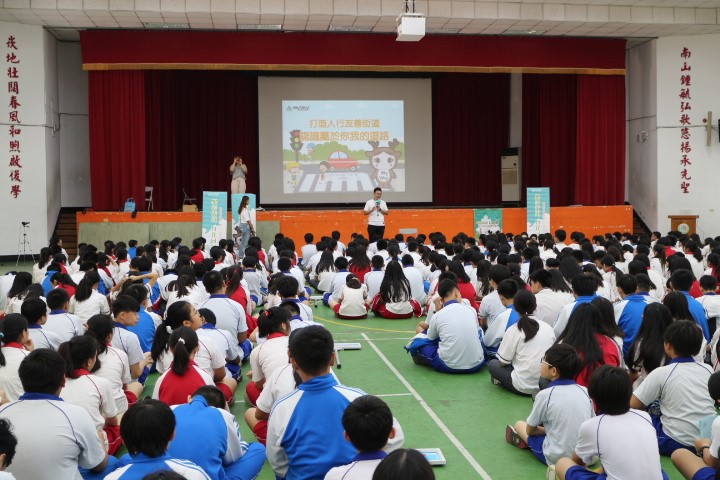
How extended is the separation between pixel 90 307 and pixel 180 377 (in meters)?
2.69

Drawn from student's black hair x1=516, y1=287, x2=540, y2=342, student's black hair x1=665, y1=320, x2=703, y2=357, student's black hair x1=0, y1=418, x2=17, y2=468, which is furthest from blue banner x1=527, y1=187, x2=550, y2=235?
student's black hair x1=0, y1=418, x2=17, y2=468

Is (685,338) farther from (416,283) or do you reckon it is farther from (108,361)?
(416,283)

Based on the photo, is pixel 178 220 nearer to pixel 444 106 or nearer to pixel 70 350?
pixel 444 106

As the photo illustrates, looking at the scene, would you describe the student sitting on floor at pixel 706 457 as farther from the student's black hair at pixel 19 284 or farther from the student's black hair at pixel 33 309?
the student's black hair at pixel 19 284

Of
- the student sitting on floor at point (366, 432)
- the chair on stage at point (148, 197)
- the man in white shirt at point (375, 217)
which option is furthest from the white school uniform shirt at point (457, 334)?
the chair on stage at point (148, 197)

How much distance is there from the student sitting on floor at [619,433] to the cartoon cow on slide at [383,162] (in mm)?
14020

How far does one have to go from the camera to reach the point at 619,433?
120 inches

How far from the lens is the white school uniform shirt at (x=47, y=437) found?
9.71 ft

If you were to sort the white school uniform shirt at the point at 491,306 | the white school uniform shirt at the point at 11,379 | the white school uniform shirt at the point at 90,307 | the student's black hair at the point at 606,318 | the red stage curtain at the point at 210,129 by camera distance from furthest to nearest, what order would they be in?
1. the red stage curtain at the point at 210,129
2. the white school uniform shirt at the point at 491,306
3. the white school uniform shirt at the point at 90,307
4. the student's black hair at the point at 606,318
5. the white school uniform shirt at the point at 11,379

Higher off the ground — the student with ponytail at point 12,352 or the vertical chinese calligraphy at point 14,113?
the vertical chinese calligraphy at point 14,113

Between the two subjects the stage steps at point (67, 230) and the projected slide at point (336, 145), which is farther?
the projected slide at point (336, 145)

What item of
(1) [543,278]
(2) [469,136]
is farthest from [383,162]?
(1) [543,278]

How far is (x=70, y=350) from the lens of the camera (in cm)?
372

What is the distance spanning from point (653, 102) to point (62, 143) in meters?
12.6
